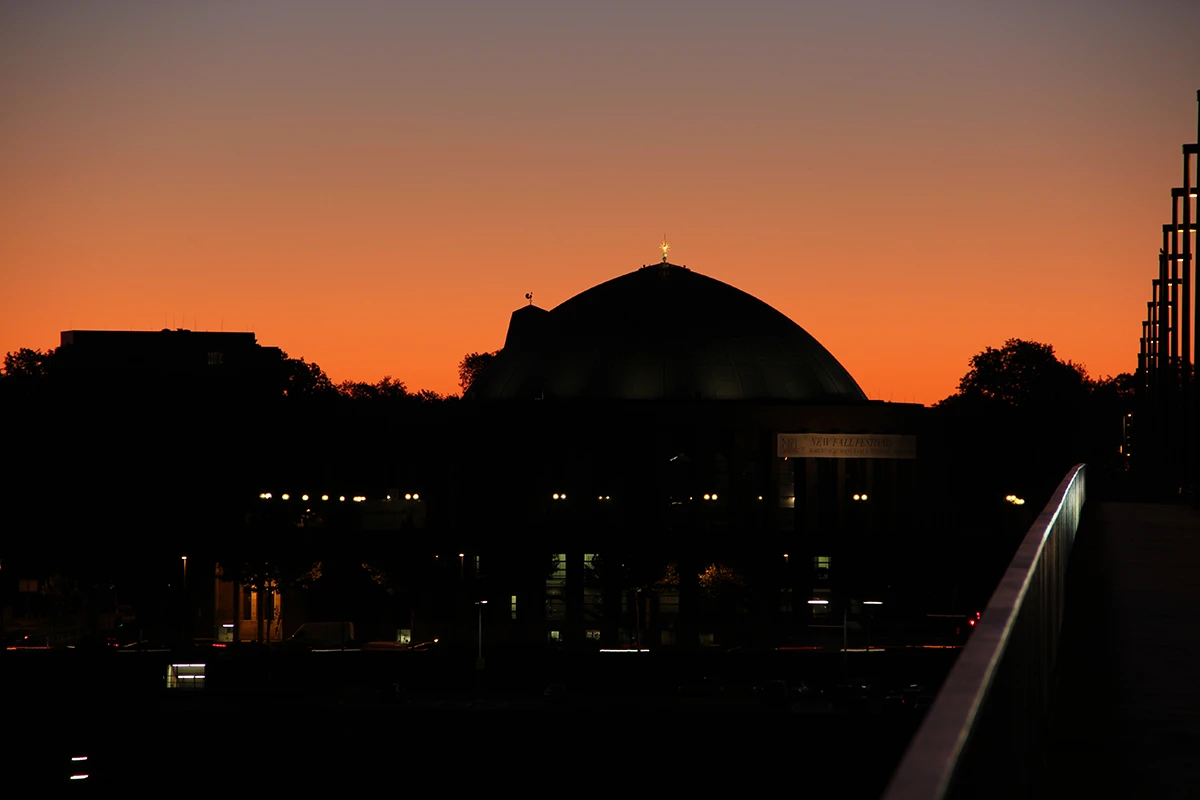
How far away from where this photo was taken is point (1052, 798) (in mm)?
9227

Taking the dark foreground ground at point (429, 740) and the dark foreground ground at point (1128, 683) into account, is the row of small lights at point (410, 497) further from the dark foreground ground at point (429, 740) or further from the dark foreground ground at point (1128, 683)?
the dark foreground ground at point (1128, 683)

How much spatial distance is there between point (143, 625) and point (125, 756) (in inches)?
1506

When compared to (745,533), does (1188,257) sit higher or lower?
higher

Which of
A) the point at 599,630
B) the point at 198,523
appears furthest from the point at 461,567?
the point at 198,523

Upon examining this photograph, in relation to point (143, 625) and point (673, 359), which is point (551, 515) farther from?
point (143, 625)

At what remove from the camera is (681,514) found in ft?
366

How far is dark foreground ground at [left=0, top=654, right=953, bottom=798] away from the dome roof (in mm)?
57497

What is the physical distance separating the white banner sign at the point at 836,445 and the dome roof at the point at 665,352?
1733 centimetres

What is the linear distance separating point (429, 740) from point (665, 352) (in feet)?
231

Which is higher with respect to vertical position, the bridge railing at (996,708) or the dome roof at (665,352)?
the dome roof at (665,352)

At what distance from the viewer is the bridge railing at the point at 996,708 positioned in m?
4.19

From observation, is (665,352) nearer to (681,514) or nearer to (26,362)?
(681,514)

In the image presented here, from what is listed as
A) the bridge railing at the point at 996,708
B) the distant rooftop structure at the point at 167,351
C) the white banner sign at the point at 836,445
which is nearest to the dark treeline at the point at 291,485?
the white banner sign at the point at 836,445

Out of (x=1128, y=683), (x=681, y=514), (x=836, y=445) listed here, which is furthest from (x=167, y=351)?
(x=1128, y=683)
